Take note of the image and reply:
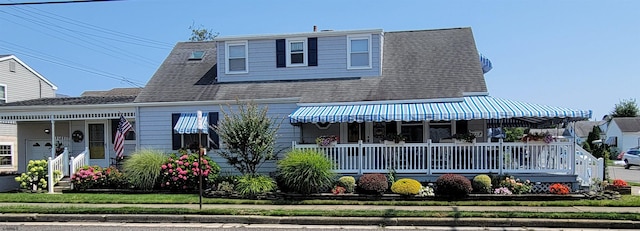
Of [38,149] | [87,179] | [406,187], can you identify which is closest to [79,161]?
[87,179]

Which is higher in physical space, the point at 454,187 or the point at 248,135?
the point at 248,135

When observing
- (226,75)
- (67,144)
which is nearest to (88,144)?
(67,144)

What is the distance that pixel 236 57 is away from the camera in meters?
18.7

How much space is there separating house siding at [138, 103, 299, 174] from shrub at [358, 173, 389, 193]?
4.14 metres

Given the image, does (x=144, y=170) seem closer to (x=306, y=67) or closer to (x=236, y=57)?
(x=236, y=57)

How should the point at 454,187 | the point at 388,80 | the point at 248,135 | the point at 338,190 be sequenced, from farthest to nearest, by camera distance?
the point at 388,80 → the point at 248,135 → the point at 338,190 → the point at 454,187

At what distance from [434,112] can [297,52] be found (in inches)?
245

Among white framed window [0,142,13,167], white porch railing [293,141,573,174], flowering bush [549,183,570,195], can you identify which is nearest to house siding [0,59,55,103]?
white framed window [0,142,13,167]

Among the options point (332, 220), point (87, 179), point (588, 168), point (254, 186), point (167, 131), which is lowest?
point (332, 220)

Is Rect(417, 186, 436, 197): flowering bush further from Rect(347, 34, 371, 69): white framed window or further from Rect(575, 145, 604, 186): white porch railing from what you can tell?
Rect(347, 34, 371, 69): white framed window

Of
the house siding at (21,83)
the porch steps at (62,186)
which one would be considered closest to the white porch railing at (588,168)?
the porch steps at (62,186)

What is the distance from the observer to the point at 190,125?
54.9 ft

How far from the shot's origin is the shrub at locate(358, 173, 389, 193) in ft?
42.3

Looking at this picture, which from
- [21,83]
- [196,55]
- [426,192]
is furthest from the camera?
[21,83]
